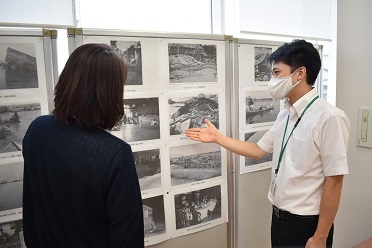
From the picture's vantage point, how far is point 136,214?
88cm

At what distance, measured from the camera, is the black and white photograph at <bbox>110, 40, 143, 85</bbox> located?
1355 mm

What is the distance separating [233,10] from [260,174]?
3.61 ft

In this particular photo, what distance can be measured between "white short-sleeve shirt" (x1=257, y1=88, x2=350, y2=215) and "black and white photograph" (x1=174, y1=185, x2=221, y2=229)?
390mm

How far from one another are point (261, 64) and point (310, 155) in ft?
2.46

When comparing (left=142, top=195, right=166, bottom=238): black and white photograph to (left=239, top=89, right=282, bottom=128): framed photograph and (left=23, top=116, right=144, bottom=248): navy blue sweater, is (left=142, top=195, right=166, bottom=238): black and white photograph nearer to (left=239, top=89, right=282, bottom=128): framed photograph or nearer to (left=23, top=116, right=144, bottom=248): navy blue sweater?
(left=23, top=116, right=144, bottom=248): navy blue sweater

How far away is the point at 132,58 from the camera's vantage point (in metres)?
1.38

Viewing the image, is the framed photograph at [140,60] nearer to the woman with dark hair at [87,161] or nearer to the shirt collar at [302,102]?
the woman with dark hair at [87,161]

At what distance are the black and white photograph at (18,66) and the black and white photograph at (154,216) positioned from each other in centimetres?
81

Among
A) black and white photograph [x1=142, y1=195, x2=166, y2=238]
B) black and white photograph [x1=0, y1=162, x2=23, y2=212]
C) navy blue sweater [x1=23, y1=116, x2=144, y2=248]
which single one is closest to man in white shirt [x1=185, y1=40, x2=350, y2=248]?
black and white photograph [x1=142, y1=195, x2=166, y2=238]

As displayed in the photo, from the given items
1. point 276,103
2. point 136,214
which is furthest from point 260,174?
point 136,214

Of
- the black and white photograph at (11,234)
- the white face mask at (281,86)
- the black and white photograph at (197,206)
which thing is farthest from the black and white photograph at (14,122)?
the white face mask at (281,86)

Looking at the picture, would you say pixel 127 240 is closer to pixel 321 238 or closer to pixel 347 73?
pixel 321 238

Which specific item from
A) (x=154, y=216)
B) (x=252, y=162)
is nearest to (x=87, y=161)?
(x=154, y=216)

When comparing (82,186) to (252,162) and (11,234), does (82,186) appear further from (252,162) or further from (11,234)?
(252,162)
